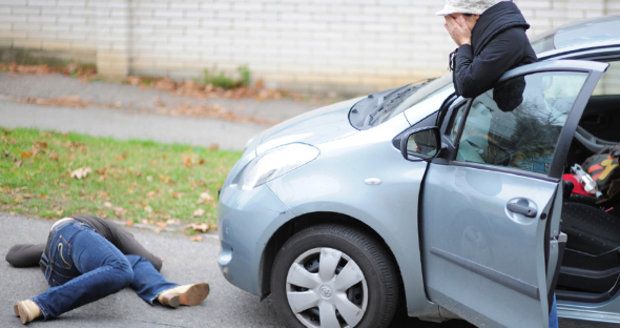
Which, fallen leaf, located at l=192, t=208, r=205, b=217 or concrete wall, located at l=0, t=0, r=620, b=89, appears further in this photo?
concrete wall, located at l=0, t=0, r=620, b=89

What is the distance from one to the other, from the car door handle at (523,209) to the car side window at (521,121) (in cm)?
21

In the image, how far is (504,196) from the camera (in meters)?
3.99

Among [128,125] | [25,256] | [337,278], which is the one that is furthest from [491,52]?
[128,125]

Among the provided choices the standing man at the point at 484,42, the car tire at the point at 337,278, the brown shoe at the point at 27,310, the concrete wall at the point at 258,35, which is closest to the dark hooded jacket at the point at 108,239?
the brown shoe at the point at 27,310

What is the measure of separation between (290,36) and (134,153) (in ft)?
12.6

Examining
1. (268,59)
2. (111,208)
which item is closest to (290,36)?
(268,59)

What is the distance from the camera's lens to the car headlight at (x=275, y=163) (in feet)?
15.5

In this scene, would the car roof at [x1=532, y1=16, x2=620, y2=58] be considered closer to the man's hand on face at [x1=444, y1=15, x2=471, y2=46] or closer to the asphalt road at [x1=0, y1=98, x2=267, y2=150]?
the man's hand on face at [x1=444, y1=15, x2=471, y2=46]

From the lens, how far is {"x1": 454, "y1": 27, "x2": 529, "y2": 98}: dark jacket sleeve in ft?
13.5

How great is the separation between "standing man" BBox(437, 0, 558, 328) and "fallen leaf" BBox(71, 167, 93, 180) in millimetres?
4245

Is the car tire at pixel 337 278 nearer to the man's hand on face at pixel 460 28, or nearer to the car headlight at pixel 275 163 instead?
the car headlight at pixel 275 163

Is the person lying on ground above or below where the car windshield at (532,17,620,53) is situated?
below

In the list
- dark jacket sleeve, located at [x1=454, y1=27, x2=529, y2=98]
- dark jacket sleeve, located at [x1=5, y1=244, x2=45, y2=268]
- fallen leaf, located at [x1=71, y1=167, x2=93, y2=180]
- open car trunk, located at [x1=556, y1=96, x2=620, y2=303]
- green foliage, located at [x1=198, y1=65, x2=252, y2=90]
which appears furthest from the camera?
green foliage, located at [x1=198, y1=65, x2=252, y2=90]

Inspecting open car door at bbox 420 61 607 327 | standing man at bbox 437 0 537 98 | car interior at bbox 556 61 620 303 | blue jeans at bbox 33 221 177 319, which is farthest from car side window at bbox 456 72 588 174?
blue jeans at bbox 33 221 177 319
